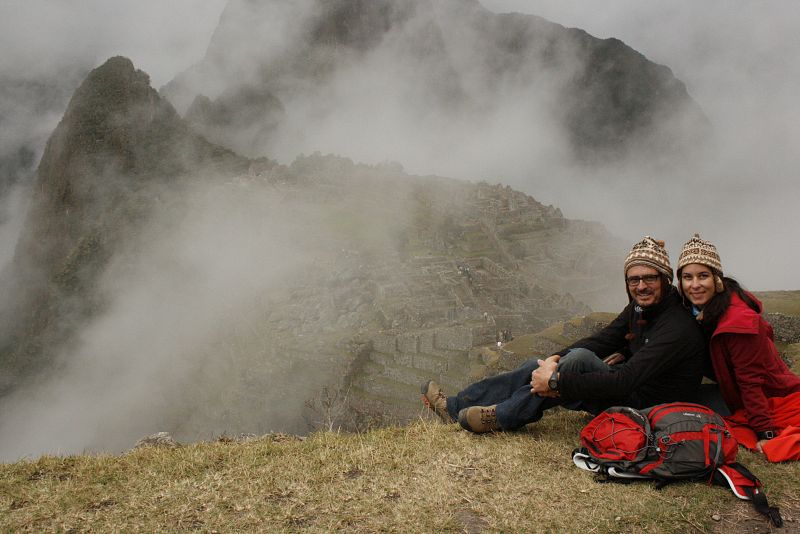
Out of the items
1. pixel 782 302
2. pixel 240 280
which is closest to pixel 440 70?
pixel 240 280

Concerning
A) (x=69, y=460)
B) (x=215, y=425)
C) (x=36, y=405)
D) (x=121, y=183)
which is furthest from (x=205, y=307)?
(x=69, y=460)

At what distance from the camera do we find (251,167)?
7562 cm

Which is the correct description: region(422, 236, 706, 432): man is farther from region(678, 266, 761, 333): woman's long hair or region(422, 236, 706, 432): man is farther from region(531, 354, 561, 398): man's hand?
region(678, 266, 761, 333): woman's long hair

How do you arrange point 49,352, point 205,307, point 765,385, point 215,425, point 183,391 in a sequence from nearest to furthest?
point 765,385 < point 215,425 < point 183,391 < point 205,307 < point 49,352

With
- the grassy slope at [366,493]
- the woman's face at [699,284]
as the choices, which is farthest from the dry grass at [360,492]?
the woman's face at [699,284]

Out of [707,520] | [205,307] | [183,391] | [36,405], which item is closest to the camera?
[707,520]

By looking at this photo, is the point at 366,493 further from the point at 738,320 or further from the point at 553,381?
the point at 738,320

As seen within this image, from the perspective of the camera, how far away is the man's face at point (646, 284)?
4.40 m

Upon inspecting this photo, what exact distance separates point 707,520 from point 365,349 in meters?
29.0

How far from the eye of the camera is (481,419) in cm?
488

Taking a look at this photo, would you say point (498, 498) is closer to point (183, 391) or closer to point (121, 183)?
point (183, 391)

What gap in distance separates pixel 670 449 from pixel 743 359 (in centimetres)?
100

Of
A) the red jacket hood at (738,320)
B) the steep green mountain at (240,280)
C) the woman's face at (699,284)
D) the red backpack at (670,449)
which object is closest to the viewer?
the red backpack at (670,449)

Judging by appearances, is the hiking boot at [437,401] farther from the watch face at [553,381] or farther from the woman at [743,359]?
the woman at [743,359]
